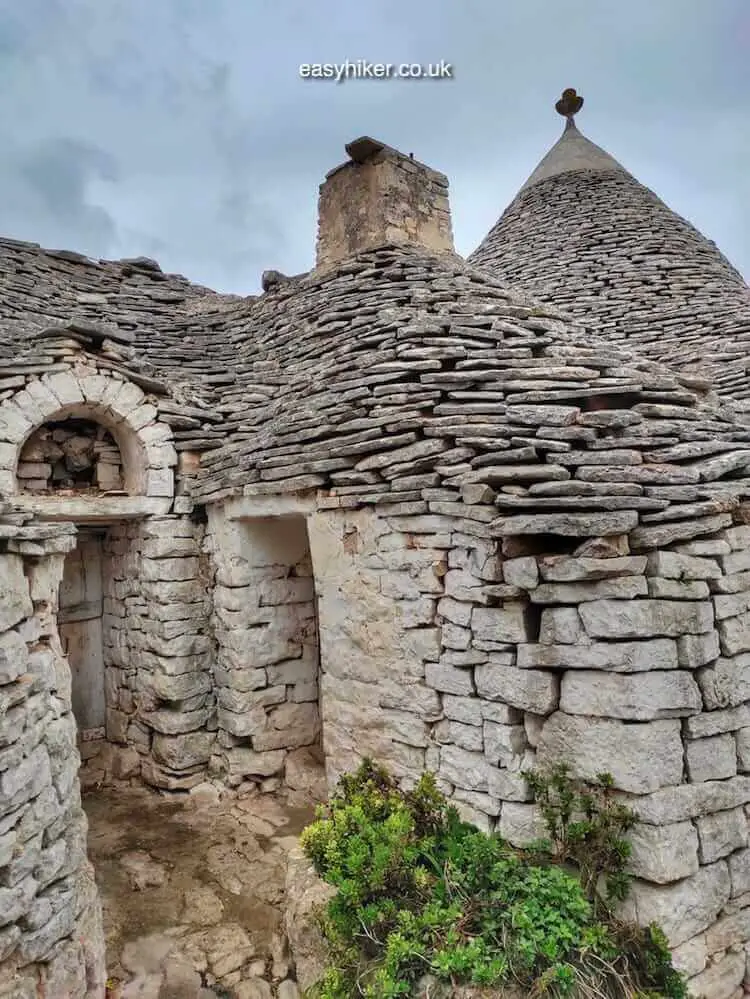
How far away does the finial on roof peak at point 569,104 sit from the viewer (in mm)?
11555

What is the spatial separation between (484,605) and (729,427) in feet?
6.71

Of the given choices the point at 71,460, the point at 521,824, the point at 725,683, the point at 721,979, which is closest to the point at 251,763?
the point at 521,824

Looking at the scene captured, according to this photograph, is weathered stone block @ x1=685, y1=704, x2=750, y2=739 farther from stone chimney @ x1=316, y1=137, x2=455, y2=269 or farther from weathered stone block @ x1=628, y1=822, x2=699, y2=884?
stone chimney @ x1=316, y1=137, x2=455, y2=269

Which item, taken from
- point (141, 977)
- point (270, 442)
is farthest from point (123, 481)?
point (141, 977)

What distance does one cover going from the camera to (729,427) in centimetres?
415

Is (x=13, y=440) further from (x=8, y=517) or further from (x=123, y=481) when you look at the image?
(x=8, y=517)

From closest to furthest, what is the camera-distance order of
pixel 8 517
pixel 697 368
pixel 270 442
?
pixel 8 517, pixel 270 442, pixel 697 368

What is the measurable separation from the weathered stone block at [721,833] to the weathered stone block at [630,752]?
0.30m

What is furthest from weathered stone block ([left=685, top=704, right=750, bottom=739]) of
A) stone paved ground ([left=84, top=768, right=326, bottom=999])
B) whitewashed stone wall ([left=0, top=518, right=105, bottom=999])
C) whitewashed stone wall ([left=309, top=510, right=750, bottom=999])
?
whitewashed stone wall ([left=0, top=518, right=105, bottom=999])

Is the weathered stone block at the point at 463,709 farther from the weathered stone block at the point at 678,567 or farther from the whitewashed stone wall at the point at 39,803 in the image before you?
the whitewashed stone wall at the point at 39,803

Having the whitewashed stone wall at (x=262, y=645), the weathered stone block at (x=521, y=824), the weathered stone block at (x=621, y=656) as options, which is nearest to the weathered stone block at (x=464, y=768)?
the weathered stone block at (x=521, y=824)

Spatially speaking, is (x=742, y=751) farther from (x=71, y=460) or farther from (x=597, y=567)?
(x=71, y=460)

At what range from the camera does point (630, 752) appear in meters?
3.12

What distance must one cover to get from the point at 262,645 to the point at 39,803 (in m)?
2.95
